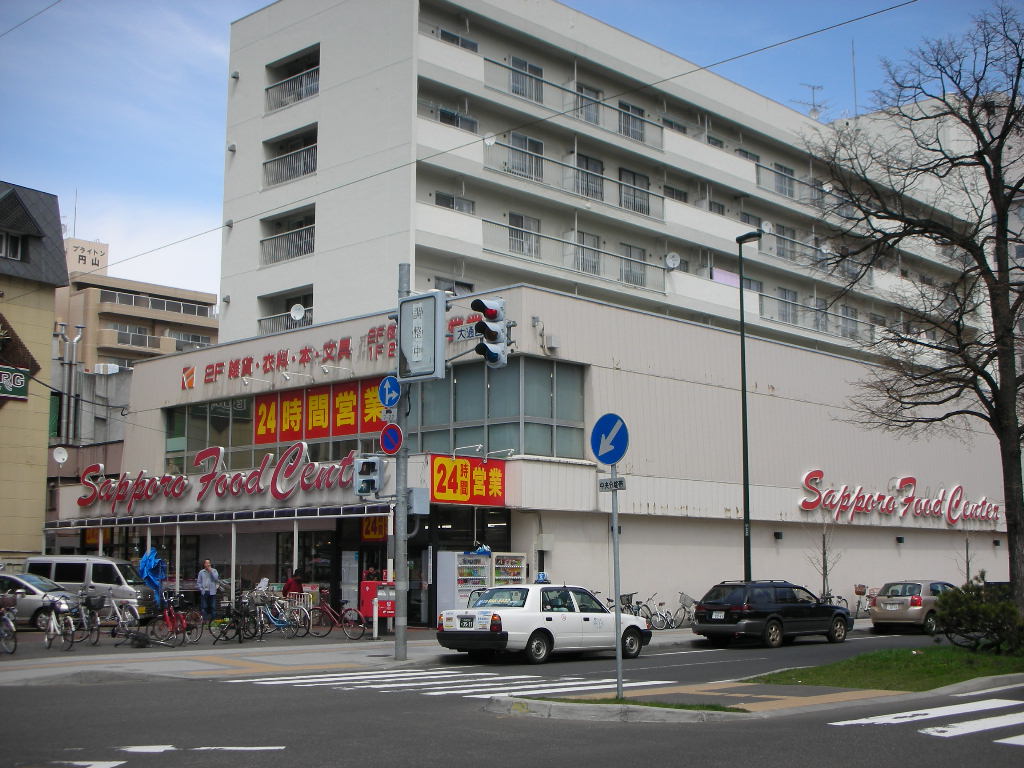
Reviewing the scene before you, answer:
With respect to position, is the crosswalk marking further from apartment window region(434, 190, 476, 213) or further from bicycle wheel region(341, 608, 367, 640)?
apartment window region(434, 190, 476, 213)

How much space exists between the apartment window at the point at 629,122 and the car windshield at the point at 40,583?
26491 millimetres

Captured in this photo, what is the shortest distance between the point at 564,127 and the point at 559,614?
23.8 m

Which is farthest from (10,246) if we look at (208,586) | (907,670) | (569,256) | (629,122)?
(907,670)

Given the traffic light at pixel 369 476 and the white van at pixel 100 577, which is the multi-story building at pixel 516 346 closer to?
the white van at pixel 100 577

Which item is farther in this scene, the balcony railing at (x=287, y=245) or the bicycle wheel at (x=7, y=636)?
the balcony railing at (x=287, y=245)

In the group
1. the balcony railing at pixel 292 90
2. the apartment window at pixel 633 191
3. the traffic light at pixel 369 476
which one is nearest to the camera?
the traffic light at pixel 369 476

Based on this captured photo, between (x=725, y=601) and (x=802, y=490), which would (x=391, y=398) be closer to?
(x=725, y=601)

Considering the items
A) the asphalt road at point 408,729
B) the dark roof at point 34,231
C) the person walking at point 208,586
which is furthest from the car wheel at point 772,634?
the dark roof at point 34,231

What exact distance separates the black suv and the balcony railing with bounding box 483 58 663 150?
19.0 m

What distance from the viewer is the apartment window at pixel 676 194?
4616 cm

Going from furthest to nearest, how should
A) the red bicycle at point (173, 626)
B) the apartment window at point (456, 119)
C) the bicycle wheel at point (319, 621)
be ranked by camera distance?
the apartment window at point (456, 119)
the bicycle wheel at point (319, 621)
the red bicycle at point (173, 626)

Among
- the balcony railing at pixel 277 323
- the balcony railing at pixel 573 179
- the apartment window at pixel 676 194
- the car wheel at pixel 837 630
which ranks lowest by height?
the car wheel at pixel 837 630

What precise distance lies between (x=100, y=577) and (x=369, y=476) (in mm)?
14283

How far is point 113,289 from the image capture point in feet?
267
